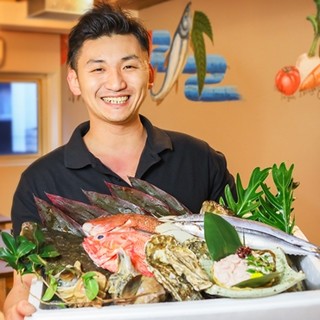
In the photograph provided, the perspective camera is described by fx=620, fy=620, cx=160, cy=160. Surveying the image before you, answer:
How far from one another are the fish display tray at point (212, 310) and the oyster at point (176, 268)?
36mm

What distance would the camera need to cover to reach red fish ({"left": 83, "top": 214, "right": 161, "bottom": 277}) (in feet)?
2.85

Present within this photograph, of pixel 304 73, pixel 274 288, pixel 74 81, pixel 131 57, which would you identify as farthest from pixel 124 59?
pixel 304 73

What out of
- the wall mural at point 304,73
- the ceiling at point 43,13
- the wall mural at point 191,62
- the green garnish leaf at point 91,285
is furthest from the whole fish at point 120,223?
the ceiling at point 43,13

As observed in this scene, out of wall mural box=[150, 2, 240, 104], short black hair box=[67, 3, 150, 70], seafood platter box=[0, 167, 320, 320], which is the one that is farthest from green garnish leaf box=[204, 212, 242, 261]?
wall mural box=[150, 2, 240, 104]

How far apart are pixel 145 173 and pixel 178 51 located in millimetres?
2840

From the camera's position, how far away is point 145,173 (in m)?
1.42

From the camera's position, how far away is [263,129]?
350 cm

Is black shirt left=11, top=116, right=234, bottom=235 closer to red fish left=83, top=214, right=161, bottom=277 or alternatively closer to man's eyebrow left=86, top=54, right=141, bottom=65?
man's eyebrow left=86, top=54, right=141, bottom=65

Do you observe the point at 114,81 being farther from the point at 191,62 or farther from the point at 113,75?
the point at 191,62

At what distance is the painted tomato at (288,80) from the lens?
10.6 ft

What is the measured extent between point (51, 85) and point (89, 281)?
586cm

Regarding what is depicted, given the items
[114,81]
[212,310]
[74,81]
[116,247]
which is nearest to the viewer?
[212,310]

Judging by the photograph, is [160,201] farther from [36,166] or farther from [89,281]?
[36,166]

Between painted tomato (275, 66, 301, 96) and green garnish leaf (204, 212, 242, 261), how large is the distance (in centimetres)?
246
